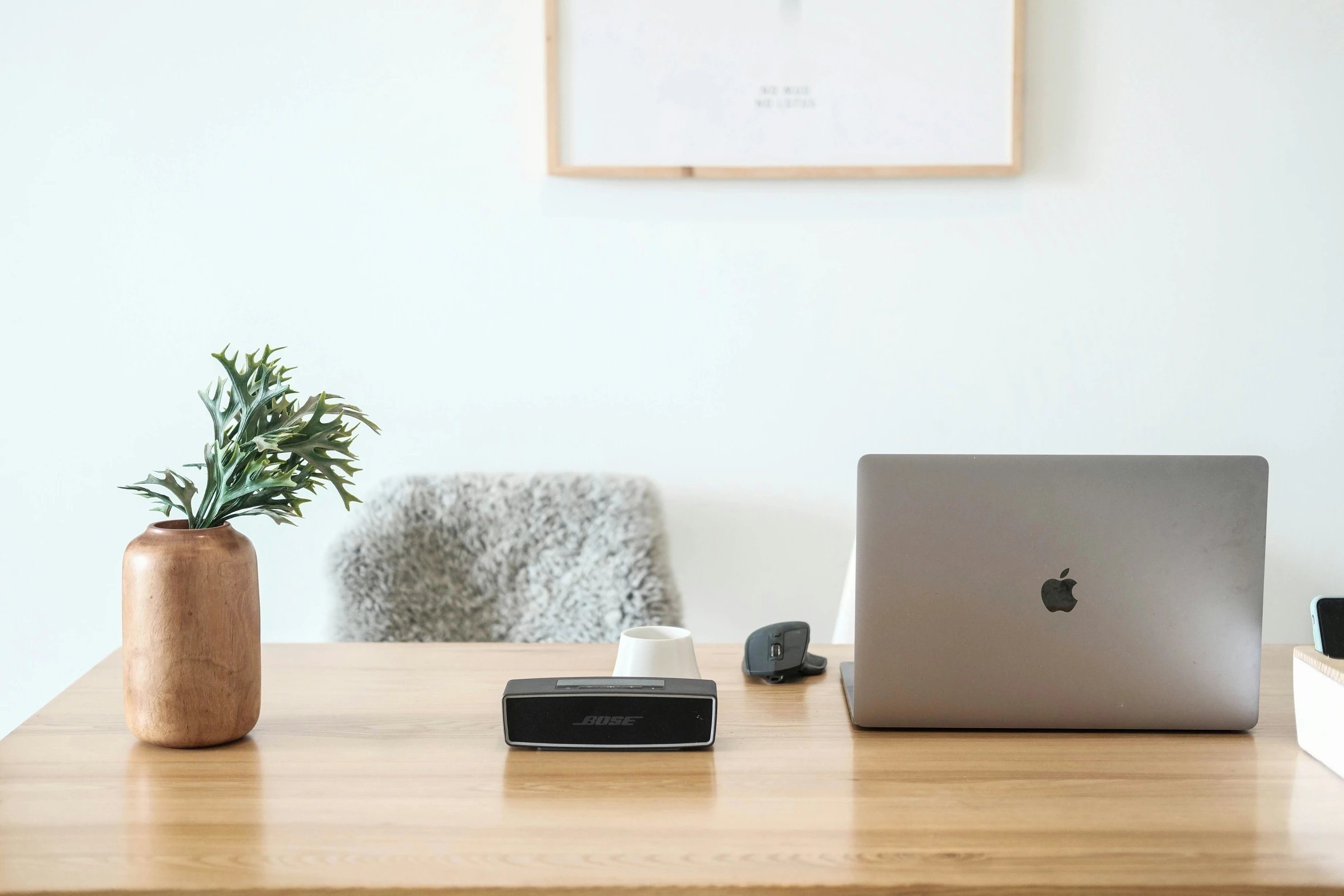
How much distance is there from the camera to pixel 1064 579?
89 centimetres

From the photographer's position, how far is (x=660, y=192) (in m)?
1.86

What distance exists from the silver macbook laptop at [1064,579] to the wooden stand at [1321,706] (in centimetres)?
4

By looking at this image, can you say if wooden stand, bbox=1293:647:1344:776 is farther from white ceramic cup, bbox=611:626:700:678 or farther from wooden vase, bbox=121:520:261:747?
wooden vase, bbox=121:520:261:747

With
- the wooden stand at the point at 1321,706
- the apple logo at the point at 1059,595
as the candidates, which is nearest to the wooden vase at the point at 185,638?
the apple logo at the point at 1059,595

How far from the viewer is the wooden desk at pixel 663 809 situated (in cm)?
66

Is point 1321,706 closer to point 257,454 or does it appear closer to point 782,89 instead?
point 257,454

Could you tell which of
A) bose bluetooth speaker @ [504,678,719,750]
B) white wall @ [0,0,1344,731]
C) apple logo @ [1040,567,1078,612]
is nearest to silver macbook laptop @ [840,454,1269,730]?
apple logo @ [1040,567,1078,612]

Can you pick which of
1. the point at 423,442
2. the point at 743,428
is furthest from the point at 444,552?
the point at 743,428

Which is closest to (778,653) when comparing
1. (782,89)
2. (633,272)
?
(633,272)

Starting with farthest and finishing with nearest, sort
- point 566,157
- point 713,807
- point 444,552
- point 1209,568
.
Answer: point 566,157, point 444,552, point 1209,568, point 713,807

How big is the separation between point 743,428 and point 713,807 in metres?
1.17

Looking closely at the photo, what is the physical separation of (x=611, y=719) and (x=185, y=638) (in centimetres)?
36

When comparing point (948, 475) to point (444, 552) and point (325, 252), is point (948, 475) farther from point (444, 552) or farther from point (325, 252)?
point (325, 252)

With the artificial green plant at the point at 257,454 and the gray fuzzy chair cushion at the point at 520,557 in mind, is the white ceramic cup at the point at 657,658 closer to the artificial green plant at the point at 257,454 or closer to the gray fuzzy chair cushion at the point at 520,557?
the artificial green plant at the point at 257,454
